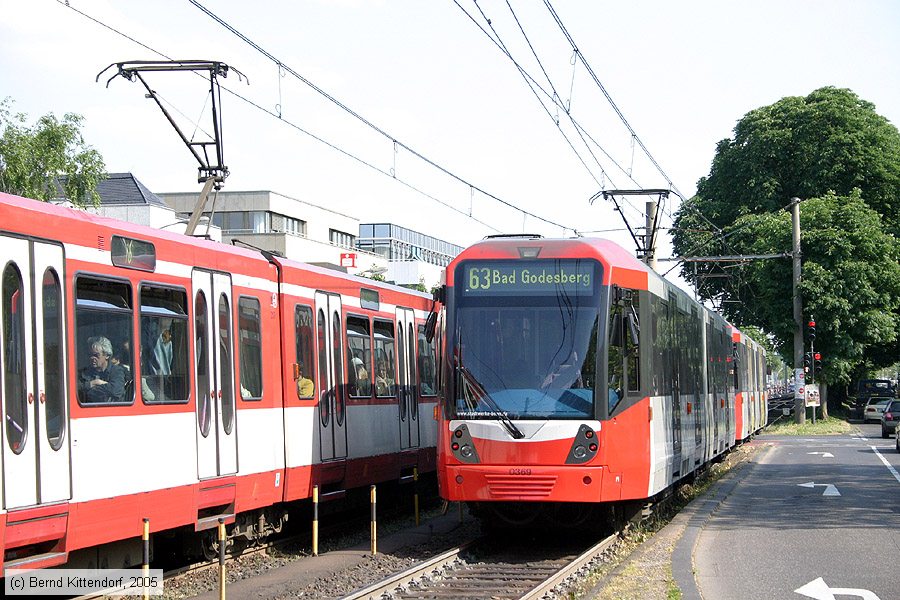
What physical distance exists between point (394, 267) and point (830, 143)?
114 ft

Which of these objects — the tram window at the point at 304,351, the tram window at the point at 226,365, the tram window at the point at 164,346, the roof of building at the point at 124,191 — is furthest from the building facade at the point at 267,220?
the tram window at the point at 164,346

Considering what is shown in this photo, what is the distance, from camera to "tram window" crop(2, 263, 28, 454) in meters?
9.02

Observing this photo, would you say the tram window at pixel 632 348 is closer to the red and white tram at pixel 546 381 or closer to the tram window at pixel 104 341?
the red and white tram at pixel 546 381

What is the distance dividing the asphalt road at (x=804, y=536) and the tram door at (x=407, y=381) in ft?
15.7

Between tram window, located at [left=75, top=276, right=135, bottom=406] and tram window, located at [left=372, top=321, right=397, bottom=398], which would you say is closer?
tram window, located at [left=75, top=276, right=135, bottom=406]

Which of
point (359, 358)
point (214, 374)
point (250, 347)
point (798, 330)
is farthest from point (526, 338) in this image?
point (798, 330)

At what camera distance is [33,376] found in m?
9.34

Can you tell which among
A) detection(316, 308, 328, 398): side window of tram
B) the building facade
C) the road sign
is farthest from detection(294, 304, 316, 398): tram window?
the building facade

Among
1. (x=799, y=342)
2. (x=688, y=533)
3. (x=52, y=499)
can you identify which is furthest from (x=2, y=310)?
(x=799, y=342)

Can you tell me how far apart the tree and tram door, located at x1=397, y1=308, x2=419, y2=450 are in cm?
1497

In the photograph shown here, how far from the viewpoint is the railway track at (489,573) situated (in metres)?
11.4

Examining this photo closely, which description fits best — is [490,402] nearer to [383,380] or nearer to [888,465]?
[383,380]

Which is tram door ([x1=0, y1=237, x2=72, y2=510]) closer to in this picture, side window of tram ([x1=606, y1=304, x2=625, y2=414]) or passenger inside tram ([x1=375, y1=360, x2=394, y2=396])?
side window of tram ([x1=606, y1=304, x2=625, y2=414])

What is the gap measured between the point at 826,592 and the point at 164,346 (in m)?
6.42
